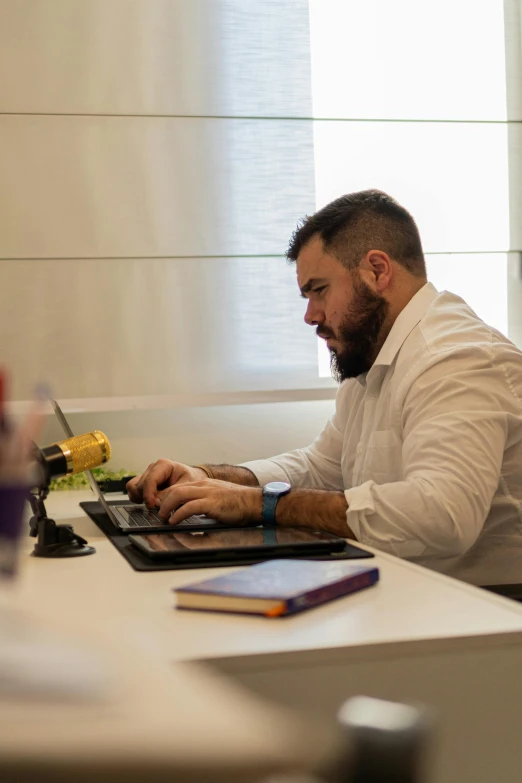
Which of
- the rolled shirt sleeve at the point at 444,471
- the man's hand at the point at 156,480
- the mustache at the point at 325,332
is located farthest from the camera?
the mustache at the point at 325,332

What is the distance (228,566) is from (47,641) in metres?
0.93

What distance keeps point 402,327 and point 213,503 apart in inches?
25.9

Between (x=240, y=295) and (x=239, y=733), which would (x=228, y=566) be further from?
(x=240, y=295)

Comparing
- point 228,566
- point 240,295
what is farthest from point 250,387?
point 228,566

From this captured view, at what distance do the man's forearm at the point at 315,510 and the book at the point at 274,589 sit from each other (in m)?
0.47

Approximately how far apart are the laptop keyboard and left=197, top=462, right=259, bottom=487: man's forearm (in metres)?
0.34

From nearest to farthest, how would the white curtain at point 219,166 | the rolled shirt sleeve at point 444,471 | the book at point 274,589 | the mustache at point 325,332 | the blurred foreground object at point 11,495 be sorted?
the blurred foreground object at point 11,495 < the book at point 274,589 < the rolled shirt sleeve at point 444,471 < the mustache at point 325,332 < the white curtain at point 219,166

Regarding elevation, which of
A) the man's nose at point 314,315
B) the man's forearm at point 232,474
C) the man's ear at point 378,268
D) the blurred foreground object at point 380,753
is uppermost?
the man's ear at point 378,268

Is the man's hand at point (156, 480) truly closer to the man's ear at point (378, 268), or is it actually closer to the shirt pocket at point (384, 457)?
the shirt pocket at point (384, 457)

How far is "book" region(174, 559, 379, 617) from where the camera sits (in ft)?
3.35

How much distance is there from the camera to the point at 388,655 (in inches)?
36.8

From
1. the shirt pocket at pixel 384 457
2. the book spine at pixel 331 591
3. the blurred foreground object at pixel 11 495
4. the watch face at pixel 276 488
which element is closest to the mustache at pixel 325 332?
the shirt pocket at pixel 384 457

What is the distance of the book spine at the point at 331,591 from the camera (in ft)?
3.36

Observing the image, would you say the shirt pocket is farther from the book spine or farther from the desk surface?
the book spine
